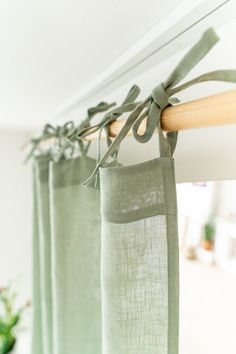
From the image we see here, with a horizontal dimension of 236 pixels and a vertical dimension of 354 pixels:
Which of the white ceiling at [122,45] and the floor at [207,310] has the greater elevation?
the white ceiling at [122,45]

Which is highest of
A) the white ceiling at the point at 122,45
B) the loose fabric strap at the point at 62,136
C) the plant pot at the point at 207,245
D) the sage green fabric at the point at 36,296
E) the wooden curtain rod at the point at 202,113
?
the white ceiling at the point at 122,45

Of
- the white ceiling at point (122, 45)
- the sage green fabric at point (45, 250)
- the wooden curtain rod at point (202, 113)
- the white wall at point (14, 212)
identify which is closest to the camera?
the wooden curtain rod at point (202, 113)

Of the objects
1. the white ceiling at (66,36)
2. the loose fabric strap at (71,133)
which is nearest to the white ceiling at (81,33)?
the white ceiling at (66,36)

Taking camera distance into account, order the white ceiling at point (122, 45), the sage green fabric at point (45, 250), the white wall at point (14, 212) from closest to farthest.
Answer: the white ceiling at point (122, 45) → the sage green fabric at point (45, 250) → the white wall at point (14, 212)

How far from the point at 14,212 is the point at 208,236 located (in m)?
1.37

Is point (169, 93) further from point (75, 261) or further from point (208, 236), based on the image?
point (75, 261)

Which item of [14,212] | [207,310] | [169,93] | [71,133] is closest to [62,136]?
[71,133]

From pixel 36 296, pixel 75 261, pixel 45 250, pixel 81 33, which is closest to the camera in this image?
pixel 81 33

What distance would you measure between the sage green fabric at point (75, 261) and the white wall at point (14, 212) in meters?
1.11

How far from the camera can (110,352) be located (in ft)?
1.13

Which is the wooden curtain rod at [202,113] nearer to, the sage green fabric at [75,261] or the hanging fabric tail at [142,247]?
the hanging fabric tail at [142,247]

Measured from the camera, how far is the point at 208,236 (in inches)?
21.0

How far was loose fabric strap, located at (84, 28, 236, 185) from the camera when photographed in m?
0.25

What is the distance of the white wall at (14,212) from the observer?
158 centimetres
